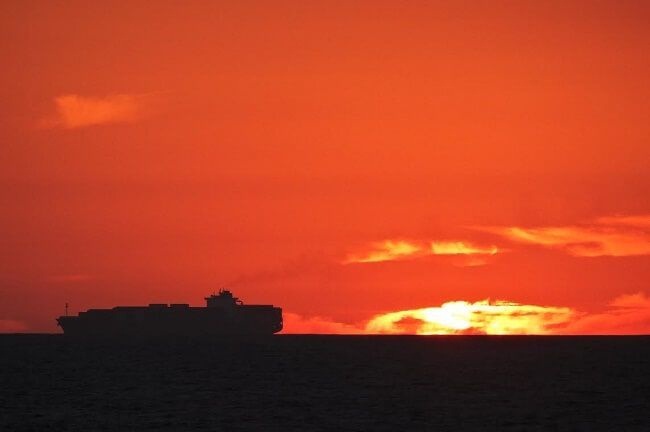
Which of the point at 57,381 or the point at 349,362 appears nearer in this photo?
the point at 57,381

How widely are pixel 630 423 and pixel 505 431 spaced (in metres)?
11.1

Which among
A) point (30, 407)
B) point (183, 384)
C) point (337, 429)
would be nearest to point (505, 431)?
point (337, 429)

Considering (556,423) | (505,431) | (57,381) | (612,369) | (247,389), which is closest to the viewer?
(505,431)

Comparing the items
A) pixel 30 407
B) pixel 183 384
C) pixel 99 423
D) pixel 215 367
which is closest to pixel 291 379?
pixel 183 384

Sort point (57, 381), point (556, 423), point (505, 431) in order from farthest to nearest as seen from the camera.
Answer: point (57, 381)
point (556, 423)
point (505, 431)

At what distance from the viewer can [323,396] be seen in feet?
347

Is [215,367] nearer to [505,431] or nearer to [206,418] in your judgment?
[206,418]

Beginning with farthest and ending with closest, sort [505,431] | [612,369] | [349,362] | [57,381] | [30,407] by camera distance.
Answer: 1. [349,362]
2. [612,369]
3. [57,381]
4. [30,407]
5. [505,431]

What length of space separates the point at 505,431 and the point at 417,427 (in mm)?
6566

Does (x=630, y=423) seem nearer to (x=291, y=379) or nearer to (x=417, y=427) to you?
(x=417, y=427)

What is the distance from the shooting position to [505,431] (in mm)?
76500

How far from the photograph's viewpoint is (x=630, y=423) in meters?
80.9

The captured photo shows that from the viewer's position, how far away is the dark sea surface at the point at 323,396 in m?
81.4

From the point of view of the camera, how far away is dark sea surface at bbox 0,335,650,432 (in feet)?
267
